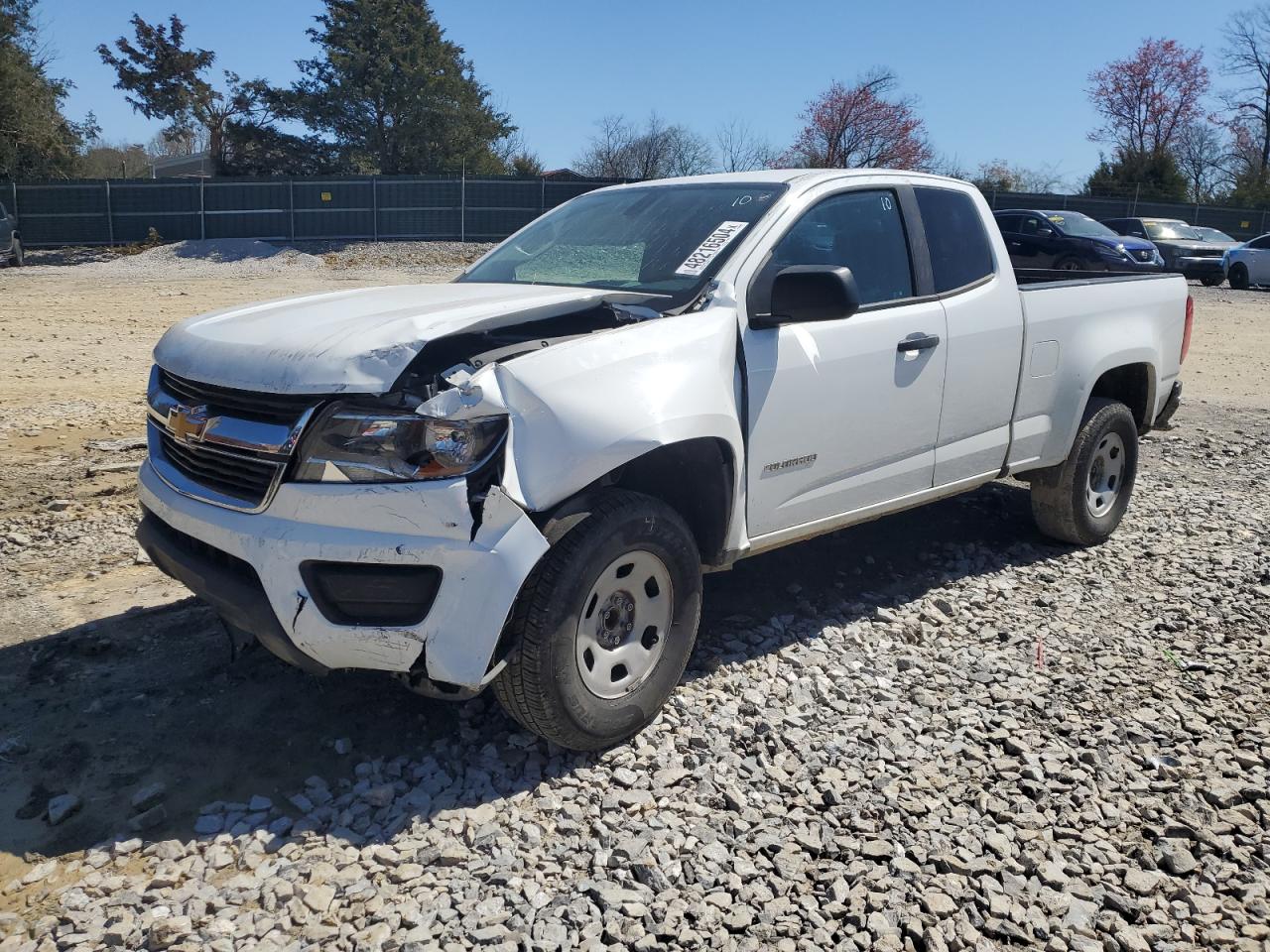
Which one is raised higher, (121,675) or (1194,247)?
(1194,247)

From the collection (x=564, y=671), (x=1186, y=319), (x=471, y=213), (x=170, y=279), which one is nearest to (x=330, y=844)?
(x=564, y=671)

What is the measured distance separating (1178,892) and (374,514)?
2.53 m

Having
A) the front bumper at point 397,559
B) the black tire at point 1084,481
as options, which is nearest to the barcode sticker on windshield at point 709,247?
the front bumper at point 397,559

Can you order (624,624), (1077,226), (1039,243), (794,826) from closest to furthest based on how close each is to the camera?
(794,826)
(624,624)
(1039,243)
(1077,226)

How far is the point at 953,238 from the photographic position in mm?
4984

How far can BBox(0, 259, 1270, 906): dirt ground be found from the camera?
132 inches

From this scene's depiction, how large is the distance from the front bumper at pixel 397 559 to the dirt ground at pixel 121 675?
61 centimetres

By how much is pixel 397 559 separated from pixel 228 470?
723 millimetres

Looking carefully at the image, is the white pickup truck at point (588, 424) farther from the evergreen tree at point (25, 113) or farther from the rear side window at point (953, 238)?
the evergreen tree at point (25, 113)

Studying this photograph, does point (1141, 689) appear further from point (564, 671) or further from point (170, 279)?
point (170, 279)

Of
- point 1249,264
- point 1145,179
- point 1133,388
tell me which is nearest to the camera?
point 1133,388

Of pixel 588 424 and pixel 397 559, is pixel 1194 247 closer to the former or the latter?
pixel 588 424

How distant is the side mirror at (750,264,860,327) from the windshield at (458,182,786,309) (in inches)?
10.9

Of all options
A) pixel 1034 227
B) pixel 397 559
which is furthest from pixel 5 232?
pixel 397 559
